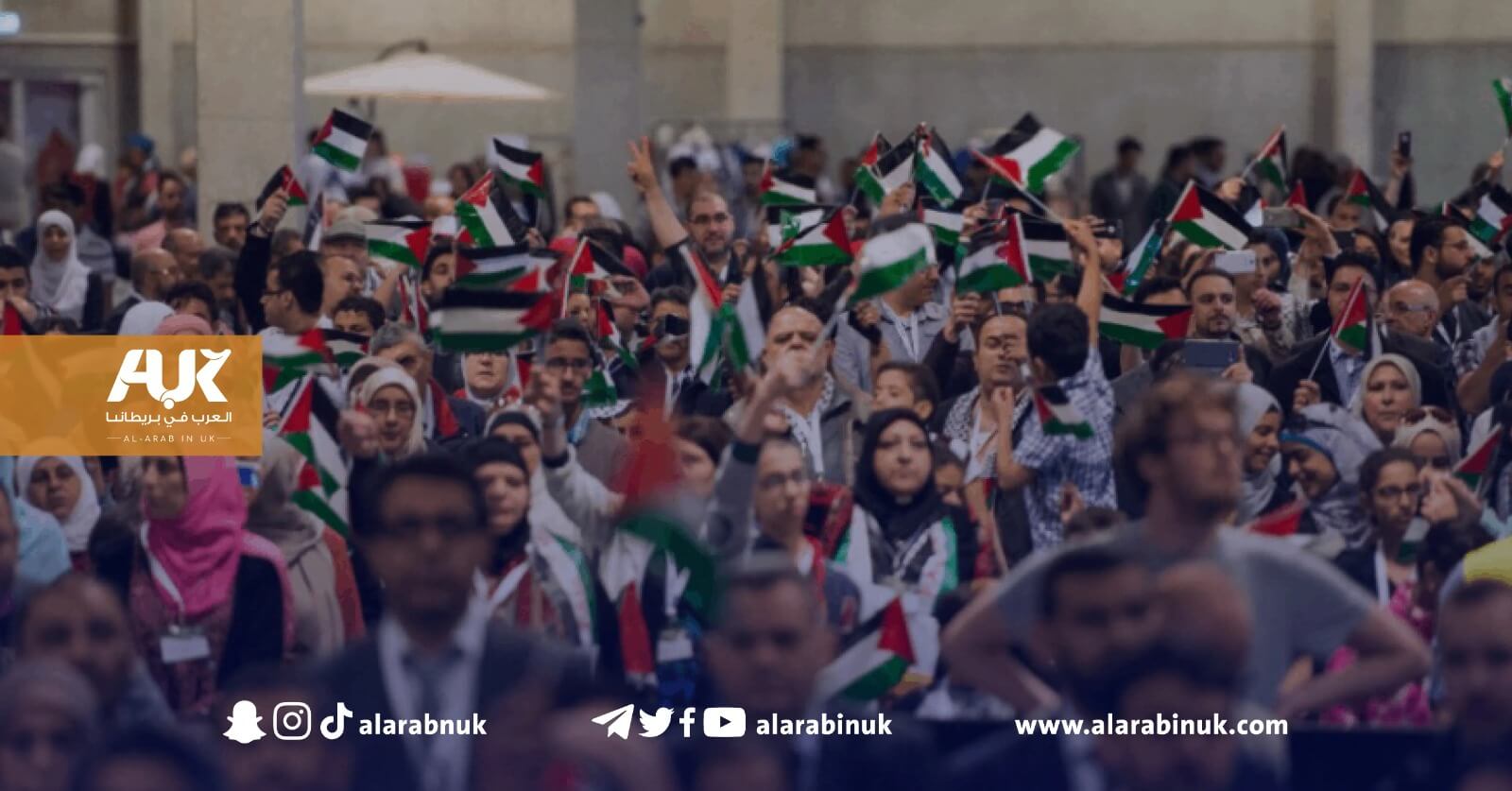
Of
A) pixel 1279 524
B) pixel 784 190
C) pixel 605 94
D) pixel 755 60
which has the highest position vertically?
pixel 755 60

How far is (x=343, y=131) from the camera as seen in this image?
11.7 meters

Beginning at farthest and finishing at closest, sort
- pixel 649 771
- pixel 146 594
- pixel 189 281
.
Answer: pixel 189 281 → pixel 146 594 → pixel 649 771

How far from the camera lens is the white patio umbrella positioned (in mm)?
20672

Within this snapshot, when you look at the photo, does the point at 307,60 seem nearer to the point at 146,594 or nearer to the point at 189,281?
the point at 189,281

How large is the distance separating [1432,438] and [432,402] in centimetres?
313

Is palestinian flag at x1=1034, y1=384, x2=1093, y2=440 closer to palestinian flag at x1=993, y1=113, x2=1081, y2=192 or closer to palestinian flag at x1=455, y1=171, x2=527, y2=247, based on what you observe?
palestinian flag at x1=455, y1=171, x2=527, y2=247


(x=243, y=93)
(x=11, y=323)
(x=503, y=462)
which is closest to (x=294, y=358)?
(x=503, y=462)

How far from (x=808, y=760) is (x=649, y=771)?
26cm

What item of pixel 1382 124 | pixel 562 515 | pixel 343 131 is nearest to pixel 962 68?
pixel 1382 124

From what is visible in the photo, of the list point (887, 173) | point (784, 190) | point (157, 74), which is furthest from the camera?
point (157, 74)

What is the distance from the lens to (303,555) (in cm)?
690

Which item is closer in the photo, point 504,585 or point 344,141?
point 504,585

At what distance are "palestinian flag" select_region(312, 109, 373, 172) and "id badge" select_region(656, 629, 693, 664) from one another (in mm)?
5913

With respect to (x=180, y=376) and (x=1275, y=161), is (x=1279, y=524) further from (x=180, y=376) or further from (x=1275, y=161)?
(x=1275, y=161)
